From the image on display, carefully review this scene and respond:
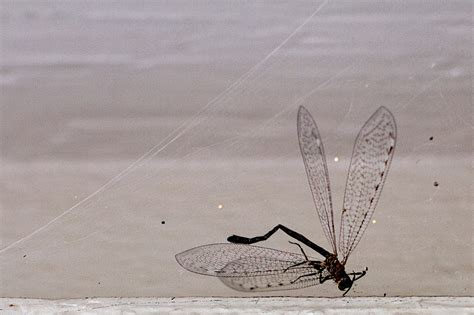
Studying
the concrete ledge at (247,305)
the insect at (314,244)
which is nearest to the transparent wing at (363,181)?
the insect at (314,244)

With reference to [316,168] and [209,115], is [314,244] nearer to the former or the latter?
[316,168]

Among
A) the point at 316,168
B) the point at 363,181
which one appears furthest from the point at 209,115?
the point at 363,181

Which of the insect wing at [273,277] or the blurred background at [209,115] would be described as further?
the blurred background at [209,115]

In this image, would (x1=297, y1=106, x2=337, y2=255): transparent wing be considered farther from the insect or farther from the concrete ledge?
the concrete ledge

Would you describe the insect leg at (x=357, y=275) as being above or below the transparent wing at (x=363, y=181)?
below

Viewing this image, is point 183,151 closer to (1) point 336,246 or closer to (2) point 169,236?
(2) point 169,236

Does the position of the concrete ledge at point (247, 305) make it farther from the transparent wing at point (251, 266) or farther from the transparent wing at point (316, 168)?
the transparent wing at point (316, 168)

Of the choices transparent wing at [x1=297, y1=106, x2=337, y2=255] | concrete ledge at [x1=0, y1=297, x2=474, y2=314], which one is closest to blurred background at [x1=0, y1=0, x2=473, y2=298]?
transparent wing at [x1=297, y1=106, x2=337, y2=255]

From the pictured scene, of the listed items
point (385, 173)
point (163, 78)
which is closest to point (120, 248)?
point (163, 78)
